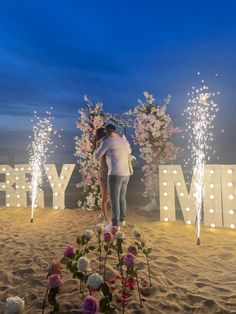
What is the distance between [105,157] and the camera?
696 cm

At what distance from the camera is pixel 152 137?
384 inches

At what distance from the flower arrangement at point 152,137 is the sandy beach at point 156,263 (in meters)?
1.43

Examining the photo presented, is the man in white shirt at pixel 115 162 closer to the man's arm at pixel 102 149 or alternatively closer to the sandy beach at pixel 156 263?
the man's arm at pixel 102 149

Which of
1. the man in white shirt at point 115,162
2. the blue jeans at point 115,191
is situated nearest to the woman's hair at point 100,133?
the man in white shirt at point 115,162

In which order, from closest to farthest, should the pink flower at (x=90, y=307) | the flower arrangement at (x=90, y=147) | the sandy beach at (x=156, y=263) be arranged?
the pink flower at (x=90, y=307), the sandy beach at (x=156, y=263), the flower arrangement at (x=90, y=147)

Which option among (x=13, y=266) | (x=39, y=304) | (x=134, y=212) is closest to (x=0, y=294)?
(x=39, y=304)

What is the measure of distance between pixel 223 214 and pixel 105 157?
9.27 ft

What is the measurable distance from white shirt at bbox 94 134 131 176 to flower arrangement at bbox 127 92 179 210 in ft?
9.85

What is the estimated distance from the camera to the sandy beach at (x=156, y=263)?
389cm

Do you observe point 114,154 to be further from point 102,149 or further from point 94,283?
point 94,283

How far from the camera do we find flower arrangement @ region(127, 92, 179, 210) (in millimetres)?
9602

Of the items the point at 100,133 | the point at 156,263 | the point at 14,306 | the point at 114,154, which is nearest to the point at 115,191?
the point at 114,154

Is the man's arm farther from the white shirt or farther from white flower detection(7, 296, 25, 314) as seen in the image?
white flower detection(7, 296, 25, 314)

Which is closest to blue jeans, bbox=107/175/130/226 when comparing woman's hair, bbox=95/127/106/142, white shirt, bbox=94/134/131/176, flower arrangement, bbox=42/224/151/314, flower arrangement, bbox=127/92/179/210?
white shirt, bbox=94/134/131/176
